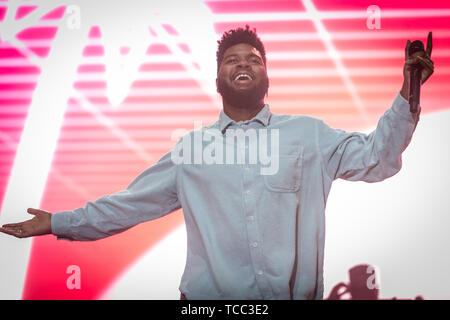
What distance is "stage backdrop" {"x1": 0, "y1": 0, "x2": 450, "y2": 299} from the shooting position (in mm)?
2236

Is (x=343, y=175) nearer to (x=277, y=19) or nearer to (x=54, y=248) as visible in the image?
Result: (x=277, y=19)

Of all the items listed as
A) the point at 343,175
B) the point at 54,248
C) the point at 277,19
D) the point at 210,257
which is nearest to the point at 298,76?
the point at 277,19

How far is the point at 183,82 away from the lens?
7.54ft

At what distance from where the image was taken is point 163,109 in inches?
90.3

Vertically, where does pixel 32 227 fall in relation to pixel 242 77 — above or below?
below

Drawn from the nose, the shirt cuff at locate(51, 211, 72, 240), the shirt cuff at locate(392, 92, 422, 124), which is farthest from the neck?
the shirt cuff at locate(51, 211, 72, 240)

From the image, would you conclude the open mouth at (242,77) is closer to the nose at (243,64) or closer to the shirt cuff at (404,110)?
the nose at (243,64)

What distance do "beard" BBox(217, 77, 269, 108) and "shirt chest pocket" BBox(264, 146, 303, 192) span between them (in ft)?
0.81

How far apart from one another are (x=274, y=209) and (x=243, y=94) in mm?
466

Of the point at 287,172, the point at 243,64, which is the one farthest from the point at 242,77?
the point at 287,172

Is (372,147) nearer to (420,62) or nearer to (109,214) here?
(420,62)

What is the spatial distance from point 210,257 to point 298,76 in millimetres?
977

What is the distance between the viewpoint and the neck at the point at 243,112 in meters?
1.94

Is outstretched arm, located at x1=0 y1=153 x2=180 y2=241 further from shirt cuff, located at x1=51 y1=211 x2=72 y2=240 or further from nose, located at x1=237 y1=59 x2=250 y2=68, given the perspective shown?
nose, located at x1=237 y1=59 x2=250 y2=68
